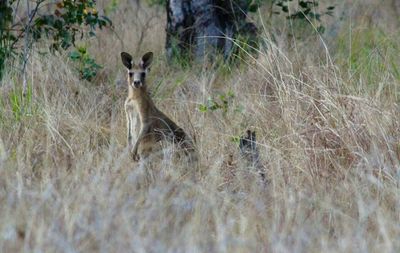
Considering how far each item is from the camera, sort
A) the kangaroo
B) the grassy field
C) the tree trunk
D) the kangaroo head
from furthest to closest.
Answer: the tree trunk, the kangaroo head, the kangaroo, the grassy field

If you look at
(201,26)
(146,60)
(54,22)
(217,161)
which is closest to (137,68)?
(146,60)

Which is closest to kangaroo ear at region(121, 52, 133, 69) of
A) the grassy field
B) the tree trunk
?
the grassy field

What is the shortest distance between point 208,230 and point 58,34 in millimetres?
3123

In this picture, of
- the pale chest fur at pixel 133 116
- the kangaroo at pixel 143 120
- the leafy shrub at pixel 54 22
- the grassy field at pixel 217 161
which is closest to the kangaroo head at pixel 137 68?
the kangaroo at pixel 143 120

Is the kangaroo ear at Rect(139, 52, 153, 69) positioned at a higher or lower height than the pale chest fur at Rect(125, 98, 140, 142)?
higher

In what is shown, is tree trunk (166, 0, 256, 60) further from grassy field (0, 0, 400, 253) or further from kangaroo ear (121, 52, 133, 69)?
kangaroo ear (121, 52, 133, 69)

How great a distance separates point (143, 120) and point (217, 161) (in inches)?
28.1

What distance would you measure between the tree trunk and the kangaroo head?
2.32m

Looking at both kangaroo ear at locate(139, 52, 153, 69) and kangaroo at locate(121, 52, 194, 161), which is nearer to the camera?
kangaroo at locate(121, 52, 194, 161)

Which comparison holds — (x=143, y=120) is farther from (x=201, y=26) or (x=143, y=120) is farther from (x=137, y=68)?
(x=201, y=26)

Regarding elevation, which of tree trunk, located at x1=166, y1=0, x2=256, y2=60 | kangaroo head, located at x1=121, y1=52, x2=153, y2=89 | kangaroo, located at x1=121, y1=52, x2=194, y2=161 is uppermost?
kangaroo head, located at x1=121, y1=52, x2=153, y2=89

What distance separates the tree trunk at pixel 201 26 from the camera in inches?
355

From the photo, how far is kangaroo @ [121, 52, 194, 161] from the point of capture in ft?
21.1

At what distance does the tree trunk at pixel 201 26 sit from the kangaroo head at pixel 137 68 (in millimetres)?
2322
